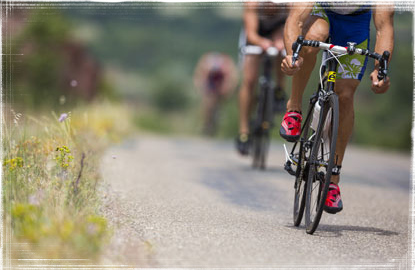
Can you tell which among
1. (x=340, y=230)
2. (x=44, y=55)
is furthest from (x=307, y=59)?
(x=44, y=55)

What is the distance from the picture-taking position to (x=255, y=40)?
6566mm

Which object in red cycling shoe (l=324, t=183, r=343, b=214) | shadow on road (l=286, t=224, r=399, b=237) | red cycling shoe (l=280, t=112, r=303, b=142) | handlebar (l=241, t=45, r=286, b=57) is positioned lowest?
shadow on road (l=286, t=224, r=399, b=237)

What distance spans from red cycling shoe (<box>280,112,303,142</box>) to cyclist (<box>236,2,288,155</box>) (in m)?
2.67

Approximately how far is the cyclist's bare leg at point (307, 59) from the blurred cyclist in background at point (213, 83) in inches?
485

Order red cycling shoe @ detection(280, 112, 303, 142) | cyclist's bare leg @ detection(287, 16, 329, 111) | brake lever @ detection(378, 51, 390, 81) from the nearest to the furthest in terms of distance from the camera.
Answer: brake lever @ detection(378, 51, 390, 81) → cyclist's bare leg @ detection(287, 16, 329, 111) → red cycling shoe @ detection(280, 112, 303, 142)

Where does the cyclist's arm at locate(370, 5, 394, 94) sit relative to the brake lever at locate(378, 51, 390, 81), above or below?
above

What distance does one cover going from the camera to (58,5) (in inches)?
157

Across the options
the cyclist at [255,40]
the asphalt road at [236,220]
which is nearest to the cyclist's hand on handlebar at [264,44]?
the cyclist at [255,40]

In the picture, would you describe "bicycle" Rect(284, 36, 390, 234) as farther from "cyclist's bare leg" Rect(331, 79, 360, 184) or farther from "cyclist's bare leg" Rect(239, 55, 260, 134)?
"cyclist's bare leg" Rect(239, 55, 260, 134)

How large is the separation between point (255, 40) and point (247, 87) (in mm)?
816

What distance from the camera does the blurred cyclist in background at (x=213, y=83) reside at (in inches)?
647

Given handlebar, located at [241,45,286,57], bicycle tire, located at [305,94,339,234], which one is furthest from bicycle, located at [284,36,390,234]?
handlebar, located at [241,45,286,57]

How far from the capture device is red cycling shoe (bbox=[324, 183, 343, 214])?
3613 millimetres

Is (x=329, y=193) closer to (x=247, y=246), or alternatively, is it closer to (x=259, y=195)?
(x=247, y=246)
